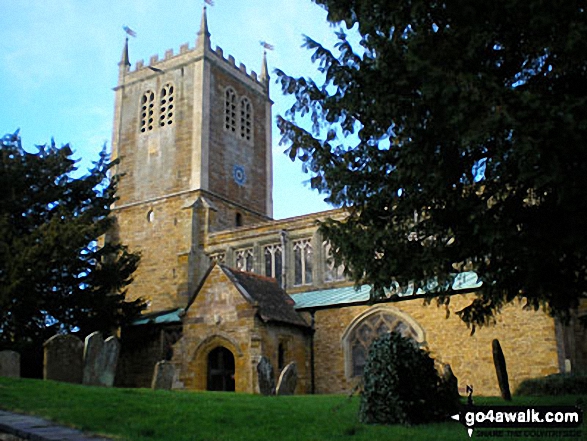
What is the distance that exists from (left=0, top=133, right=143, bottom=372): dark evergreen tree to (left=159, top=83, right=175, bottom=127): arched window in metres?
10.1

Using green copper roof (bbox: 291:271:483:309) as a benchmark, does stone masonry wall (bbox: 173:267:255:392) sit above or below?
below

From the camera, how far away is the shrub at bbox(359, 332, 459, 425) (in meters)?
8.70

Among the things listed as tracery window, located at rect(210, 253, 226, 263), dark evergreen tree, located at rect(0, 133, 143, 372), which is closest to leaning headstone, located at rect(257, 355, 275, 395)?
dark evergreen tree, located at rect(0, 133, 143, 372)

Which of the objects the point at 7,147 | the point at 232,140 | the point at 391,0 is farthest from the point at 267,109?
the point at 391,0

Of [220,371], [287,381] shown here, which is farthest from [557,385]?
[220,371]

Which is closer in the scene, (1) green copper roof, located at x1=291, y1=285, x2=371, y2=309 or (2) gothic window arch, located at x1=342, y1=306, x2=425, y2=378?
(2) gothic window arch, located at x1=342, y1=306, x2=425, y2=378

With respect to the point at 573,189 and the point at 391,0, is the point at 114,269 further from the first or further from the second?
the point at 573,189

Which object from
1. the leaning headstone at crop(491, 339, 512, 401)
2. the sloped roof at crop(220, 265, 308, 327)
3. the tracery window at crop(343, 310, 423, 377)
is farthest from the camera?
the tracery window at crop(343, 310, 423, 377)

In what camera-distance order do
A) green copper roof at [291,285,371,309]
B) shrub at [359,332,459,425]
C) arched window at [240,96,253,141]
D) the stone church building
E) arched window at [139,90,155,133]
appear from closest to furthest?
shrub at [359,332,459,425] → the stone church building → green copper roof at [291,285,371,309] → arched window at [139,90,155,133] → arched window at [240,96,253,141]

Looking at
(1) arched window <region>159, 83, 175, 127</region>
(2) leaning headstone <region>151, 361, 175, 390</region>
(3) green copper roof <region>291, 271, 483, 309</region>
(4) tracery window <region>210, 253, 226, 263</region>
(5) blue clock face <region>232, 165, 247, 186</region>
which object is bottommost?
(2) leaning headstone <region>151, 361, 175, 390</region>

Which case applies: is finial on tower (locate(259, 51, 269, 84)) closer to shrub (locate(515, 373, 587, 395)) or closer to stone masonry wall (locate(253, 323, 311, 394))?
stone masonry wall (locate(253, 323, 311, 394))

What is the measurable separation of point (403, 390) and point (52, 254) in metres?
14.5

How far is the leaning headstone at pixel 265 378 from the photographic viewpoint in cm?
1513

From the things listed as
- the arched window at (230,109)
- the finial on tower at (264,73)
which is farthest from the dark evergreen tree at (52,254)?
the finial on tower at (264,73)
